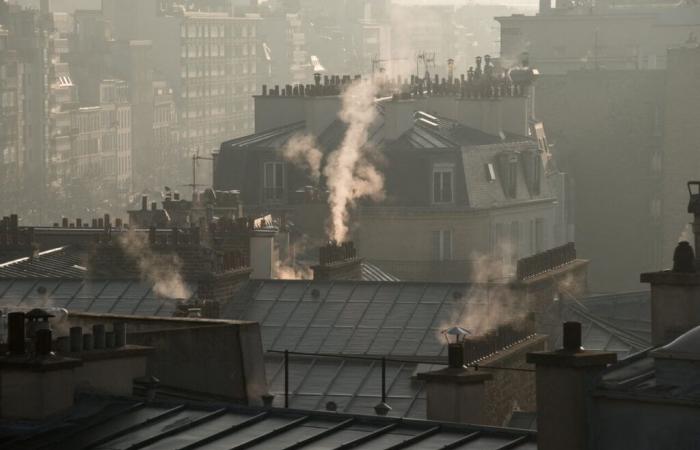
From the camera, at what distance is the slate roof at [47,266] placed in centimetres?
5238

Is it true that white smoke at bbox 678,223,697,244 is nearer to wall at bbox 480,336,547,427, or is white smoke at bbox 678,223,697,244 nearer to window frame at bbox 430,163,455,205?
window frame at bbox 430,163,455,205

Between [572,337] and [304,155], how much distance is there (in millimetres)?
57872

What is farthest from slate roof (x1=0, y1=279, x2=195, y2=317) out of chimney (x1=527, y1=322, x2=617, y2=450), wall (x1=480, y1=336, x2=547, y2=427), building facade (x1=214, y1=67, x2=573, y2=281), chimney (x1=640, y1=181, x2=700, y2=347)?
chimney (x1=527, y1=322, x2=617, y2=450)

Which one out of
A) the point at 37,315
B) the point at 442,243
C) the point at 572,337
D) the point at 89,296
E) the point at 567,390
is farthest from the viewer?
the point at 442,243

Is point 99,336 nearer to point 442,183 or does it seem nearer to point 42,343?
point 42,343

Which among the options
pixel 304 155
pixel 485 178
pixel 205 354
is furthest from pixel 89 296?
pixel 485 178

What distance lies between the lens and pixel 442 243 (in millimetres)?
77250

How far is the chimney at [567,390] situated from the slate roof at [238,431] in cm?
291

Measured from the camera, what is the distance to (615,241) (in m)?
101

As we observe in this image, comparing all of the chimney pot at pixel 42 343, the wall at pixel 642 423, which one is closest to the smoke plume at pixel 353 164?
the chimney pot at pixel 42 343

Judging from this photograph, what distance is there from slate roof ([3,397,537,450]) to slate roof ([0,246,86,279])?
81.9 ft

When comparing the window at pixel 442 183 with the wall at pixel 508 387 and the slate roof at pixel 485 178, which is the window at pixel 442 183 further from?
the wall at pixel 508 387

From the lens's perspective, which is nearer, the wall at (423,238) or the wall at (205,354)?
the wall at (205,354)

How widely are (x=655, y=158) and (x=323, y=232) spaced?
37074 mm
